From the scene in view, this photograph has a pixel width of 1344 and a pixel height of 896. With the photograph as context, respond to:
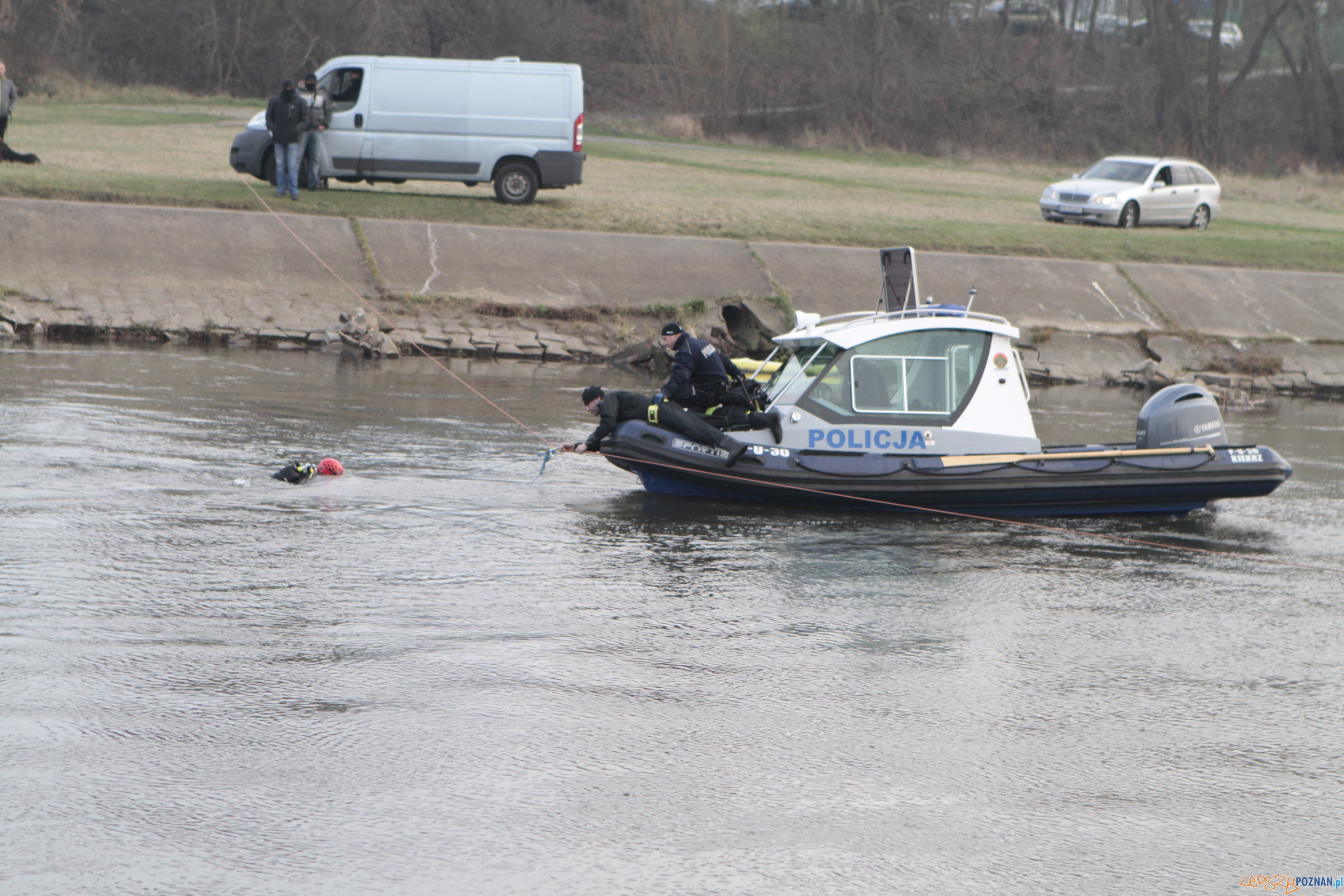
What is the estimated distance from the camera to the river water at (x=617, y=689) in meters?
5.22

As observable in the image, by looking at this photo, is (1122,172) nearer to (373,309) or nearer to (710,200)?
(710,200)

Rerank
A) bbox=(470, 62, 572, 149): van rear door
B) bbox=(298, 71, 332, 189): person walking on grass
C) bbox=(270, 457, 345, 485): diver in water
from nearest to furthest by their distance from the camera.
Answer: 1. bbox=(270, 457, 345, 485): diver in water
2. bbox=(298, 71, 332, 189): person walking on grass
3. bbox=(470, 62, 572, 149): van rear door

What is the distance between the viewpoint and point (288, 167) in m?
23.5

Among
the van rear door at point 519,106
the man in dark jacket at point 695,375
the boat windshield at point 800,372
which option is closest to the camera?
the boat windshield at point 800,372

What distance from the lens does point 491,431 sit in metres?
14.5

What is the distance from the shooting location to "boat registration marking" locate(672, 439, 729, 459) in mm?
11562

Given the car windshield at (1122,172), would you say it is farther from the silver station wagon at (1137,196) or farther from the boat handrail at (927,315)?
the boat handrail at (927,315)

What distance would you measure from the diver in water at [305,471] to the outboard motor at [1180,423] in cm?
703

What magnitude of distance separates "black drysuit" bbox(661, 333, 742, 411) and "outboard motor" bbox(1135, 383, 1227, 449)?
371 cm

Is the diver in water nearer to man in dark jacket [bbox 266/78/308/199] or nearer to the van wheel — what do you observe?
man in dark jacket [bbox 266/78/308/199]

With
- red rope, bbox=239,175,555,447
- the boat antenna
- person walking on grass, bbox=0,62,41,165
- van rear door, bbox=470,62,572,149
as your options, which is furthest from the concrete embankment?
the boat antenna

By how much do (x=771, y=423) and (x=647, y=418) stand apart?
1071 millimetres

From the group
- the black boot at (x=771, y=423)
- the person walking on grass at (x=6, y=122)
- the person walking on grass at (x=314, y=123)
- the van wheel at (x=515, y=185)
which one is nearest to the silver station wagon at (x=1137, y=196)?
the van wheel at (x=515, y=185)

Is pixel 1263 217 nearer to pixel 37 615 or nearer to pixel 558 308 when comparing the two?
pixel 558 308
